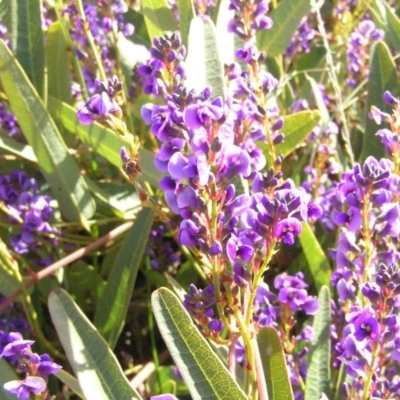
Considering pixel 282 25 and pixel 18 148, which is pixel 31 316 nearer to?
pixel 18 148

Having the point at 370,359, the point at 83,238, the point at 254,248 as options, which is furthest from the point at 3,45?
the point at 370,359

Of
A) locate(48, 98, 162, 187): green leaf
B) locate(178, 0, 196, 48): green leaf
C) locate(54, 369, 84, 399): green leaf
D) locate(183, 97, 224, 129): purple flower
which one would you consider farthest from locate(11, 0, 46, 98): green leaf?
locate(183, 97, 224, 129): purple flower

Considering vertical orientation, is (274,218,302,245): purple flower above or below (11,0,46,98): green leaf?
below

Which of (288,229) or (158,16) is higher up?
(158,16)

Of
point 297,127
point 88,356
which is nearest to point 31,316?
point 88,356

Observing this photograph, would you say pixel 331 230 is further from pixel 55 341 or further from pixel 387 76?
pixel 55 341

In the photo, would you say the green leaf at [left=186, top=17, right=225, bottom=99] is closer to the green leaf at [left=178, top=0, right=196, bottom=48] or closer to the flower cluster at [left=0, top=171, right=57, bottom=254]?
the green leaf at [left=178, top=0, right=196, bottom=48]
